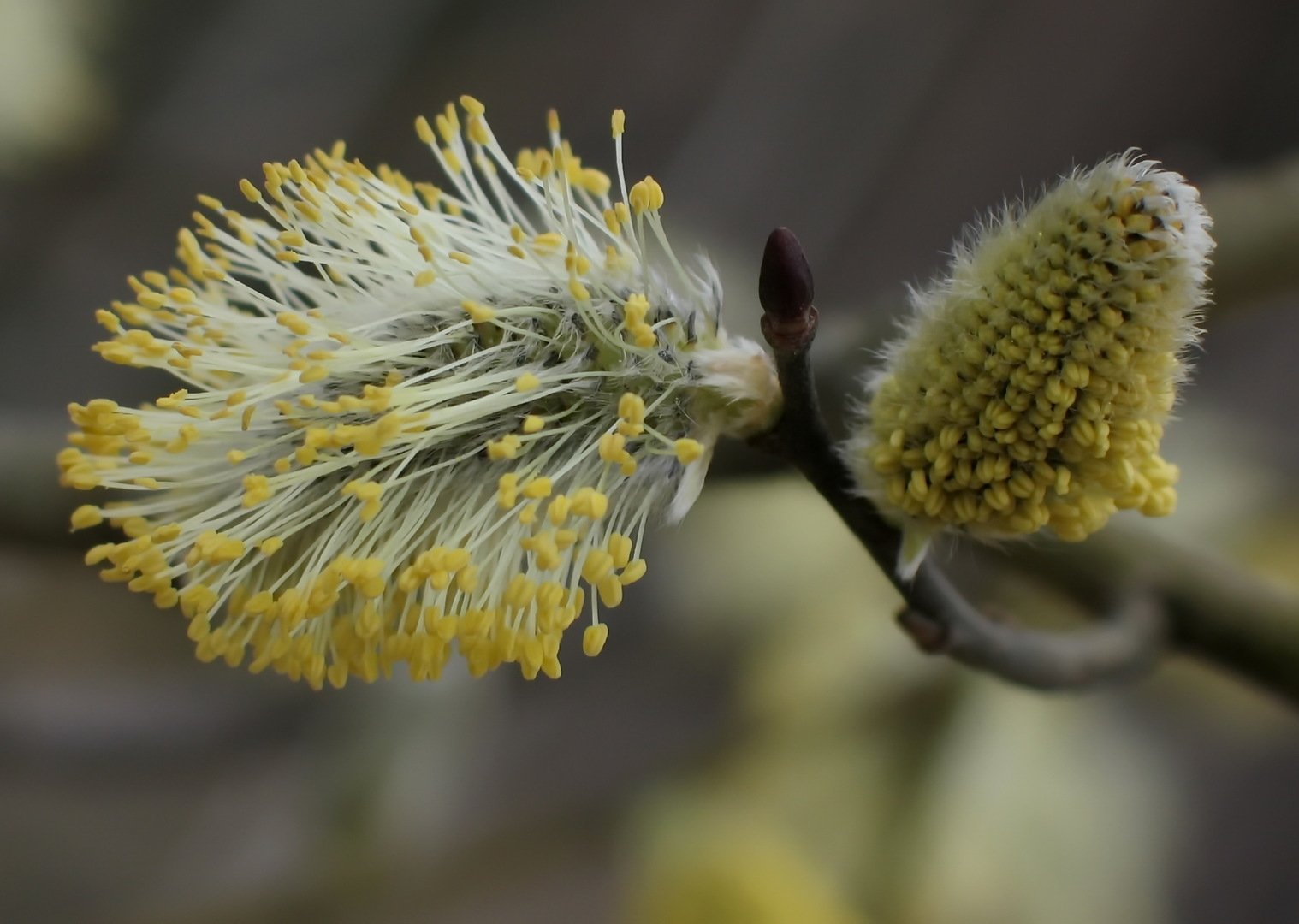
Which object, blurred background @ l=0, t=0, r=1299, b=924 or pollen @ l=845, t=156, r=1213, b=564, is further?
blurred background @ l=0, t=0, r=1299, b=924

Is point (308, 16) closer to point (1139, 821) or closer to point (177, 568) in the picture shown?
point (177, 568)

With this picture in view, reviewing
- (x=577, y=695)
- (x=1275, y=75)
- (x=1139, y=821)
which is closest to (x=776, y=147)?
(x=1275, y=75)

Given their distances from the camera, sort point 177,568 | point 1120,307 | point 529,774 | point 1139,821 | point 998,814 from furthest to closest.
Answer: point 529,774 < point 1139,821 < point 998,814 < point 177,568 < point 1120,307

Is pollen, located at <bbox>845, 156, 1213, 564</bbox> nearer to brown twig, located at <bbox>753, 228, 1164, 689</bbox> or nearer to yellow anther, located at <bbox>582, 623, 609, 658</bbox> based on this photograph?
brown twig, located at <bbox>753, 228, 1164, 689</bbox>

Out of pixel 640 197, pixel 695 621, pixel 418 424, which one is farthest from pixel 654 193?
pixel 695 621

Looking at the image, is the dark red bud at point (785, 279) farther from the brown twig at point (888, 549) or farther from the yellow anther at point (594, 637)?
the yellow anther at point (594, 637)

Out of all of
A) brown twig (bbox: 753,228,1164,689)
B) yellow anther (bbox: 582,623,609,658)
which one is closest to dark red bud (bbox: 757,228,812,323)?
brown twig (bbox: 753,228,1164,689)
